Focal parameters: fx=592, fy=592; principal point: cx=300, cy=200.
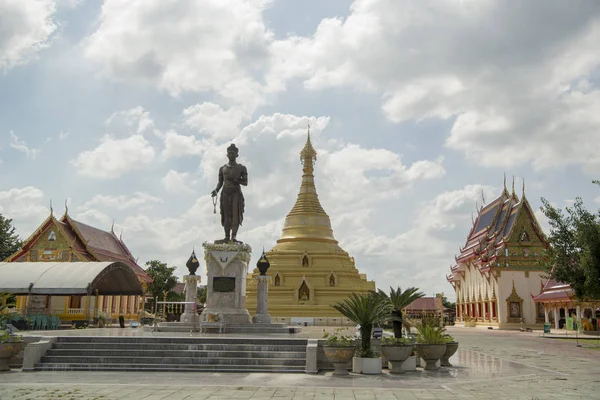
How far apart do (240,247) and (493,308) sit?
36.6 metres

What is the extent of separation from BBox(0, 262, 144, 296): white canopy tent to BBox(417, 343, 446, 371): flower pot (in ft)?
67.5

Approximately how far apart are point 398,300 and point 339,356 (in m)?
3.26

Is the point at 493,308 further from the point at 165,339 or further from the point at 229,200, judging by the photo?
the point at 165,339

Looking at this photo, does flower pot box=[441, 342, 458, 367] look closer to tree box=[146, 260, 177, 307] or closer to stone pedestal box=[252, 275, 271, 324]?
stone pedestal box=[252, 275, 271, 324]

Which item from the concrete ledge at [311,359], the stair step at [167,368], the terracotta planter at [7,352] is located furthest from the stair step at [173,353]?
the terracotta planter at [7,352]

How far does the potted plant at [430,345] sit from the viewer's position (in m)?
14.3

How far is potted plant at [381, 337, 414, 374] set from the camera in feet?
44.8

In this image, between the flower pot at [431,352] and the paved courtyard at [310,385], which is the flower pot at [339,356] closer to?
the paved courtyard at [310,385]

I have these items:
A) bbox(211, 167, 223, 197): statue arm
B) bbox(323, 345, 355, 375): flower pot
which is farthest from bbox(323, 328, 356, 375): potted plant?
bbox(211, 167, 223, 197): statue arm

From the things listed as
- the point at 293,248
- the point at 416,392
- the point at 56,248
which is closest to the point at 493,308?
the point at 293,248

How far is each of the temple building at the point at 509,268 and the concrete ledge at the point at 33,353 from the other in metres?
40.6

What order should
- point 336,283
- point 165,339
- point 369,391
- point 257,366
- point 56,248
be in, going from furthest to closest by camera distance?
point 336,283
point 56,248
point 165,339
point 257,366
point 369,391

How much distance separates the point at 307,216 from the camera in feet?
183

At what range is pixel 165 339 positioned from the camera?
15172mm
